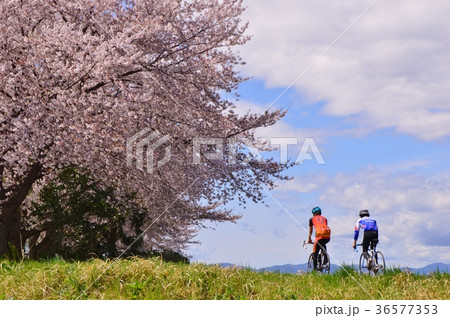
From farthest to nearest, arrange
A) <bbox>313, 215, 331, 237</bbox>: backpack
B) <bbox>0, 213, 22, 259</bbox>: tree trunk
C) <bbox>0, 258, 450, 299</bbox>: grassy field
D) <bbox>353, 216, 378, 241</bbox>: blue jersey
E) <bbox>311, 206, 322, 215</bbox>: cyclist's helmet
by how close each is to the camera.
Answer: <bbox>0, 213, 22, 259</bbox>: tree trunk
<bbox>311, 206, 322, 215</bbox>: cyclist's helmet
<bbox>353, 216, 378, 241</bbox>: blue jersey
<bbox>313, 215, 331, 237</bbox>: backpack
<bbox>0, 258, 450, 299</bbox>: grassy field

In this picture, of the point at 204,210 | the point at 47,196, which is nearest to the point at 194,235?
the point at 204,210

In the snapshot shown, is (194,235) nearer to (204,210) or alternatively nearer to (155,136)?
(204,210)

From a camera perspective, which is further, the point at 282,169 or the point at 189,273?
the point at 282,169

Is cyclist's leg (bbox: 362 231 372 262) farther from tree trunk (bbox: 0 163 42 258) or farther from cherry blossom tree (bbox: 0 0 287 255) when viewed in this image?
tree trunk (bbox: 0 163 42 258)

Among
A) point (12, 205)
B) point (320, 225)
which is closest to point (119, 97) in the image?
point (12, 205)

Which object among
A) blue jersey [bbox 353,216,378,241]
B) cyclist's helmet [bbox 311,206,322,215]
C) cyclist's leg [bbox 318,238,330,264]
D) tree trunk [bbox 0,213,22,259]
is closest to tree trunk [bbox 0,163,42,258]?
tree trunk [bbox 0,213,22,259]

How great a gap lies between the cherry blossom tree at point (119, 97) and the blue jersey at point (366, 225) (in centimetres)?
566

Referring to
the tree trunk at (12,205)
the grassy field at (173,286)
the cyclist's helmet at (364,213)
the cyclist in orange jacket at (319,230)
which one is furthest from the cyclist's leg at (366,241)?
the tree trunk at (12,205)

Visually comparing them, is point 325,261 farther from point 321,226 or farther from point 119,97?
point 119,97

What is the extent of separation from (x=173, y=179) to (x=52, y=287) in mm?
9533

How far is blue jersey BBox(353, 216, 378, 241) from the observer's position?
13.9 m

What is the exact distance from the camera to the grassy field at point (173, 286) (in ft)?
27.8

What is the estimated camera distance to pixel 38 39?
1425cm

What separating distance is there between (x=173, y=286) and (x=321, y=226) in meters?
6.28
